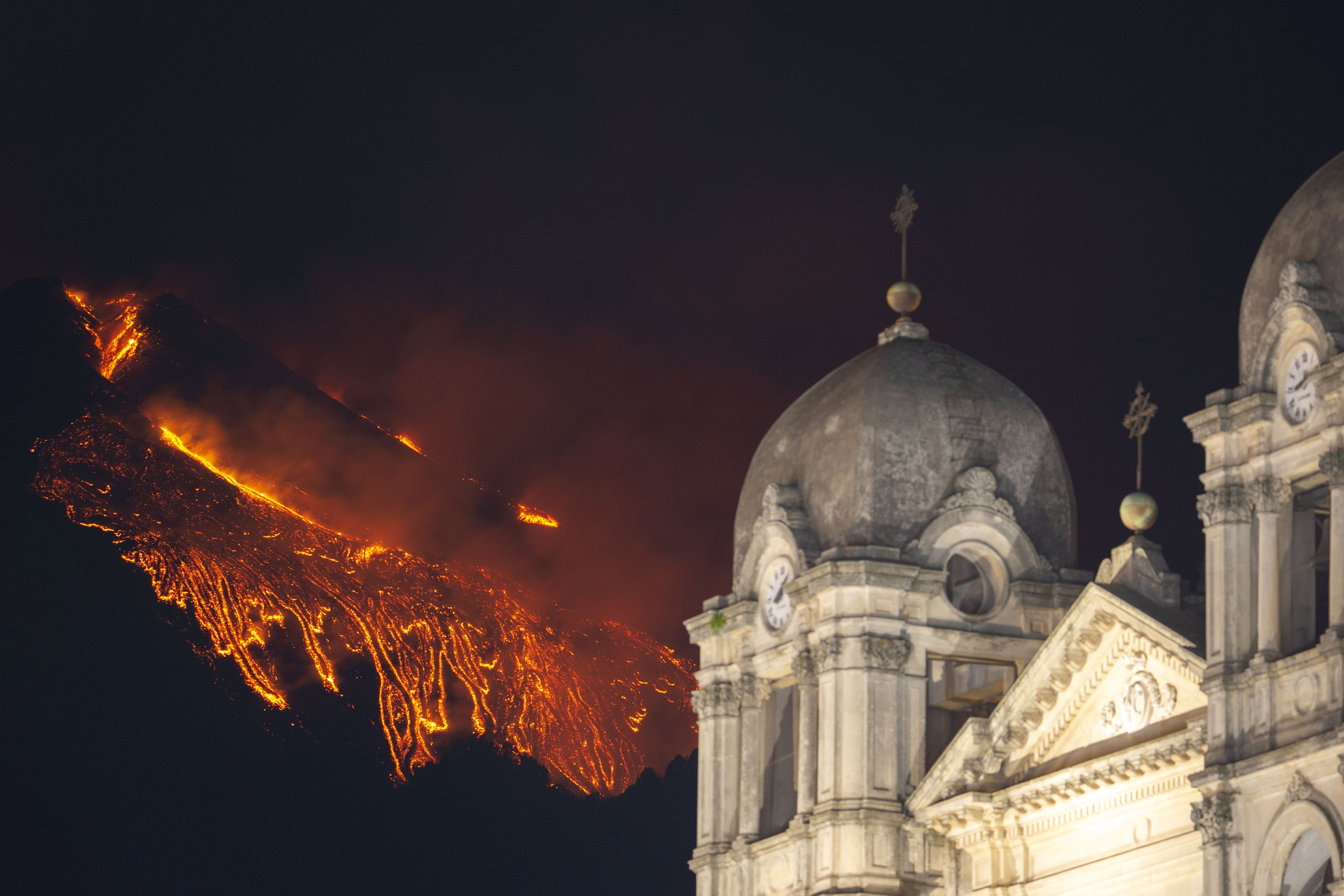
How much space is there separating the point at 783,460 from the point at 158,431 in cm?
4299

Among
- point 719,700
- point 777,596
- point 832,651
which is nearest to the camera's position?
point 832,651

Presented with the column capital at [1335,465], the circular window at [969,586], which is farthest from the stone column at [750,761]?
the column capital at [1335,465]

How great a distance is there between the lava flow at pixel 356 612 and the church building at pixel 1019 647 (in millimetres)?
36456

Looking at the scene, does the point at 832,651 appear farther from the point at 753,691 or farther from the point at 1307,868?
the point at 1307,868

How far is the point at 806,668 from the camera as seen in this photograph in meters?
46.1

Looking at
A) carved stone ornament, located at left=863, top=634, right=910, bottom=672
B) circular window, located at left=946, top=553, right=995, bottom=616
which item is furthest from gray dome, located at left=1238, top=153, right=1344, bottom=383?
circular window, located at left=946, top=553, right=995, bottom=616

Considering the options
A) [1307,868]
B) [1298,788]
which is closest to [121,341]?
[1307,868]

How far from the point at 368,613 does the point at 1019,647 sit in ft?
141

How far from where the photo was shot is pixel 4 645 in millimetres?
89625

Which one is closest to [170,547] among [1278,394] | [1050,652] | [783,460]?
[783,460]

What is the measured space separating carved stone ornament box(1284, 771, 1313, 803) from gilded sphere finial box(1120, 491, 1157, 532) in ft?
31.8

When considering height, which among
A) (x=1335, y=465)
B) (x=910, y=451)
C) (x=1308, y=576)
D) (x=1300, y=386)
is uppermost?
(x=910, y=451)

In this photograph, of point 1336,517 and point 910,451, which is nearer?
point 1336,517

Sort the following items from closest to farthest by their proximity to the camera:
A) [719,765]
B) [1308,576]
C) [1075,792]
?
[1308,576]
[1075,792]
[719,765]
